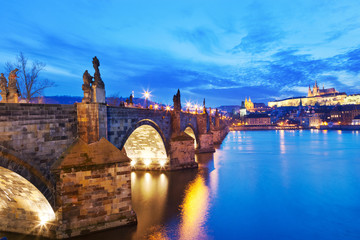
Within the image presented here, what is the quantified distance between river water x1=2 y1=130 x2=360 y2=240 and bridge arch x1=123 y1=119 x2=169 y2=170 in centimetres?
151

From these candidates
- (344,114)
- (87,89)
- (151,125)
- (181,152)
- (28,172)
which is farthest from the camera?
(344,114)

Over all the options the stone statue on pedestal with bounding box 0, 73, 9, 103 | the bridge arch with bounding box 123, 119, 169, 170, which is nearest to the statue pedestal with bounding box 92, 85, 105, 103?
the stone statue on pedestal with bounding box 0, 73, 9, 103

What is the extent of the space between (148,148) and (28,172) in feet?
53.4

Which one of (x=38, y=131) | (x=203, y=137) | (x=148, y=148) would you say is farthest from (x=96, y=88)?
(x=203, y=137)

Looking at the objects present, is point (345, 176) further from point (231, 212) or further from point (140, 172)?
point (140, 172)

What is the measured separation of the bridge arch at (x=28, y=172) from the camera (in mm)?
9945

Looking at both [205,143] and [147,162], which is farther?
[205,143]

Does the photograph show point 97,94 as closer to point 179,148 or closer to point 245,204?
point 245,204

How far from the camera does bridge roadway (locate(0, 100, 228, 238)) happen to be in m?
10.6

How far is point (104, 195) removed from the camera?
12188mm

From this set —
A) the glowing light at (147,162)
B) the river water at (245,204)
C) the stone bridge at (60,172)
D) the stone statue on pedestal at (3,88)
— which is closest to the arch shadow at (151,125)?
the glowing light at (147,162)

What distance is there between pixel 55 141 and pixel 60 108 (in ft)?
5.14

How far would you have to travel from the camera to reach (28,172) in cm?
1069

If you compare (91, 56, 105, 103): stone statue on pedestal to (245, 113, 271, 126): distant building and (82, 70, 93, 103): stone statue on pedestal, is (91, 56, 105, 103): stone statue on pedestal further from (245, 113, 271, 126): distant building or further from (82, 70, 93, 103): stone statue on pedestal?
(245, 113, 271, 126): distant building
